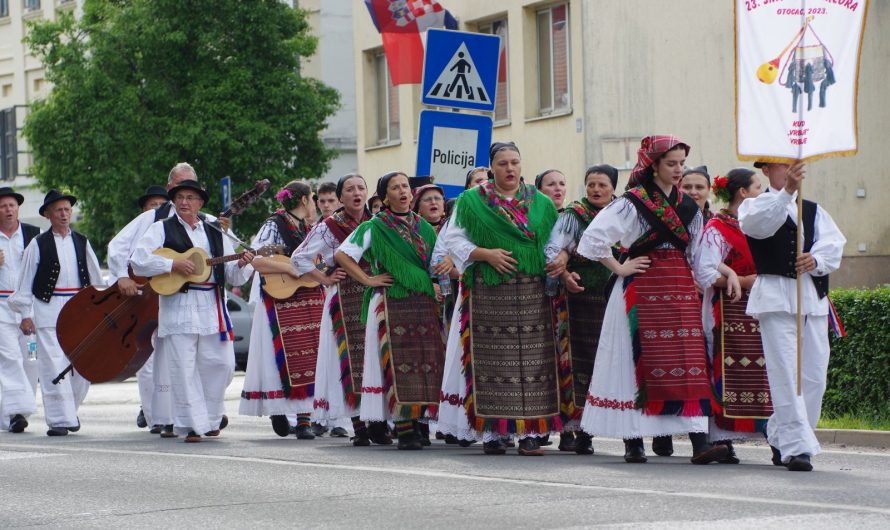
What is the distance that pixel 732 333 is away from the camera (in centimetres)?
1212

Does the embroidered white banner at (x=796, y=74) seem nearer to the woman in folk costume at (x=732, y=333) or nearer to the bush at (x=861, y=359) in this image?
the woman in folk costume at (x=732, y=333)

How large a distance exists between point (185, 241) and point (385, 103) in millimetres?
22348

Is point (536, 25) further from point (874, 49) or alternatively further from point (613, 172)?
point (613, 172)

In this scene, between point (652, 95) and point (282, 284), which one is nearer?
point (282, 284)

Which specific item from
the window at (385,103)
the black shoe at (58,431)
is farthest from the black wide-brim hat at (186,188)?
the window at (385,103)

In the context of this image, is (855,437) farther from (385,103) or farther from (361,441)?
(385,103)

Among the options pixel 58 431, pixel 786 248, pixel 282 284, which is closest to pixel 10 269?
pixel 58 431

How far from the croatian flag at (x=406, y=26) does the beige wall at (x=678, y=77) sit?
13.4 metres

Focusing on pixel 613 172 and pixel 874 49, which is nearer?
pixel 613 172

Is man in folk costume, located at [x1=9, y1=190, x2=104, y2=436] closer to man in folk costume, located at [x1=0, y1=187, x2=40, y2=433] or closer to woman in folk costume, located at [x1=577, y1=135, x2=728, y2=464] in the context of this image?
man in folk costume, located at [x1=0, y1=187, x2=40, y2=433]

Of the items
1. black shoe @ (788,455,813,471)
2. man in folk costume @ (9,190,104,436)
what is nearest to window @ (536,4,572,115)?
man in folk costume @ (9,190,104,436)

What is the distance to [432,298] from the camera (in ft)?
45.8

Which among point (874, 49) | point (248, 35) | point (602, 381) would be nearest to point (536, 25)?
point (874, 49)

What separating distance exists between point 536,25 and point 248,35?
28.4 ft
